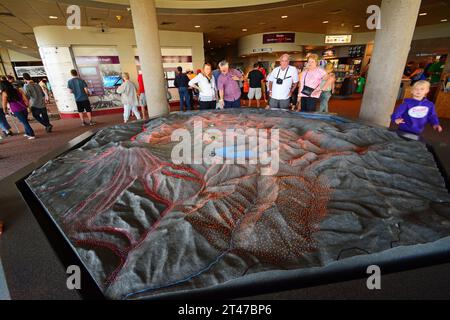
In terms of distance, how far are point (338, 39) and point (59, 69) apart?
41.8ft

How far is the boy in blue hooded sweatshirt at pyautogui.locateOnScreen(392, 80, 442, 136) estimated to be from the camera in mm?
2301

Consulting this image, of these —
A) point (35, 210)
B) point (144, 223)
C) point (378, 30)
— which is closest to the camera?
point (144, 223)

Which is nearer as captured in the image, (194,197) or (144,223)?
(144,223)

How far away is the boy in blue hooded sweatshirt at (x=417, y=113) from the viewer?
2.30 meters

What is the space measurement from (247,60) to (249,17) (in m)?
6.48

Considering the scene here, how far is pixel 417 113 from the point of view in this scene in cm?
243

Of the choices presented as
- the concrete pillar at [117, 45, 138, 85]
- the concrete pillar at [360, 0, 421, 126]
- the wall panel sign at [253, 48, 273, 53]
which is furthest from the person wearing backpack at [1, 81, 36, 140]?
the wall panel sign at [253, 48, 273, 53]

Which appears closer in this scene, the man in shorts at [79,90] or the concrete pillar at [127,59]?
the man in shorts at [79,90]

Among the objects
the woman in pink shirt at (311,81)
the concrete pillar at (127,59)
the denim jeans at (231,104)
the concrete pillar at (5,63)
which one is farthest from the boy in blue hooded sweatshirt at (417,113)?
the concrete pillar at (5,63)

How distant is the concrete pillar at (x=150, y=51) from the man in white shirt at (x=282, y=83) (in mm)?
2254

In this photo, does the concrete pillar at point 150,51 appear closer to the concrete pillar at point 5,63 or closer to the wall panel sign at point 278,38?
the wall panel sign at point 278,38

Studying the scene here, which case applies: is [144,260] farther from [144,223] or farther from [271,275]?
[271,275]

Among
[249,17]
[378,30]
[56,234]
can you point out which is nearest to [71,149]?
[56,234]

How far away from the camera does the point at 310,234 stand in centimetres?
123
